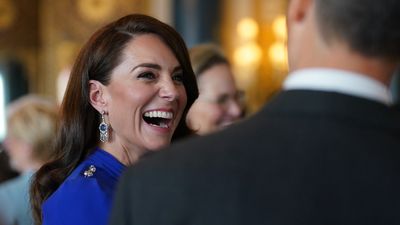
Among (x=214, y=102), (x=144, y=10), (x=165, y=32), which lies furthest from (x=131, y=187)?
(x=144, y=10)

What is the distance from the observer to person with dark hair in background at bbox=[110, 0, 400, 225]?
4.02ft

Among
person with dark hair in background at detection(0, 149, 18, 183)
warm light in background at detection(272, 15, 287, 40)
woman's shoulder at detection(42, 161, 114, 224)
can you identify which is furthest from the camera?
warm light in background at detection(272, 15, 287, 40)

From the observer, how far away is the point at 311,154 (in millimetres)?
1240

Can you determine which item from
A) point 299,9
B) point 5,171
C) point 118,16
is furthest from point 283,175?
point 118,16

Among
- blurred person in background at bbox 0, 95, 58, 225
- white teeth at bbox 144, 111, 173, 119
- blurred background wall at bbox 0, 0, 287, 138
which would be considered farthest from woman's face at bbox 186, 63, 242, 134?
blurred background wall at bbox 0, 0, 287, 138

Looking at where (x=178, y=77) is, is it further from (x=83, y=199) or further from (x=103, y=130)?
(x=83, y=199)

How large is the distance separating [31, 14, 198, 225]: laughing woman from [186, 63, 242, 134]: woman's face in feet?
4.35

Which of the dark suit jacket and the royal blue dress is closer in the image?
the dark suit jacket

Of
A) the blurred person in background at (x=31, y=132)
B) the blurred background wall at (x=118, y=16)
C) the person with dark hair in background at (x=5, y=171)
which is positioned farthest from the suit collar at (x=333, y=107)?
the blurred background wall at (x=118, y=16)

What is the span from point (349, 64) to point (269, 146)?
182mm

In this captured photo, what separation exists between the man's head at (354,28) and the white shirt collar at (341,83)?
2 cm

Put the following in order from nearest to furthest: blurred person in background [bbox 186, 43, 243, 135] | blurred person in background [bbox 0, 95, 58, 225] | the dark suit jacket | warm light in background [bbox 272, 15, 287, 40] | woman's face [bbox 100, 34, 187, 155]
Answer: the dark suit jacket → woman's face [bbox 100, 34, 187, 155] → blurred person in background [bbox 186, 43, 243, 135] → blurred person in background [bbox 0, 95, 58, 225] → warm light in background [bbox 272, 15, 287, 40]

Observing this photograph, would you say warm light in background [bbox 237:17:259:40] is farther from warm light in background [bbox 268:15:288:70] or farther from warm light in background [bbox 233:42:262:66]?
warm light in background [bbox 268:15:288:70]

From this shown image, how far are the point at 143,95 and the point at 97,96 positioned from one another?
6.4 inches
